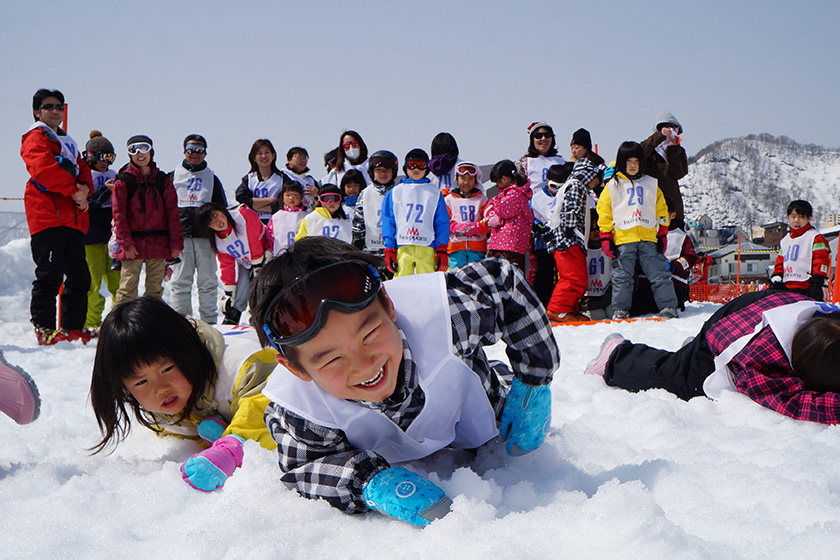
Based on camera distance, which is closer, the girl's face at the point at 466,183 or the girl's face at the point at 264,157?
the girl's face at the point at 466,183

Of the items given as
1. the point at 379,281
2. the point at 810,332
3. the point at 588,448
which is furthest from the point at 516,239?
the point at 379,281

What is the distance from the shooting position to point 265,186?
20.6 feet

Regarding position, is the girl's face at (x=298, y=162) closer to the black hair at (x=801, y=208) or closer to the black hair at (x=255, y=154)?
the black hair at (x=255, y=154)

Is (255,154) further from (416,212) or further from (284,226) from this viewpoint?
(416,212)

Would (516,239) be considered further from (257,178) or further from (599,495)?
(599,495)

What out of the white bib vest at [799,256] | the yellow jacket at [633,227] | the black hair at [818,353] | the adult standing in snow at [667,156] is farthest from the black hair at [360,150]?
Result: the black hair at [818,353]

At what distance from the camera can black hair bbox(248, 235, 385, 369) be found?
144cm

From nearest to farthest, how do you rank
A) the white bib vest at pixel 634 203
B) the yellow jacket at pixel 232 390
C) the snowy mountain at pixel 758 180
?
1. the yellow jacket at pixel 232 390
2. the white bib vest at pixel 634 203
3. the snowy mountain at pixel 758 180

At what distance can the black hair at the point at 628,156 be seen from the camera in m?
5.62

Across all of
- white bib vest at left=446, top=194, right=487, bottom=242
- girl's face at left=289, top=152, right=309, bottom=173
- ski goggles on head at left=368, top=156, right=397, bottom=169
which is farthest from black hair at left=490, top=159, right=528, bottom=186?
girl's face at left=289, top=152, right=309, bottom=173

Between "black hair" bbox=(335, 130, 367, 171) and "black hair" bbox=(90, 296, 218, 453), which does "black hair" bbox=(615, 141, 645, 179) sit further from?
"black hair" bbox=(90, 296, 218, 453)

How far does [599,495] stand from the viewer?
4.20 ft

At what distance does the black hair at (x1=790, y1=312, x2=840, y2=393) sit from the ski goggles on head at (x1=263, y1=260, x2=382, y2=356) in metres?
1.74

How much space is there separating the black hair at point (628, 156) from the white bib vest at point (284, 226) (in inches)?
118
